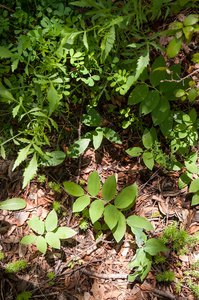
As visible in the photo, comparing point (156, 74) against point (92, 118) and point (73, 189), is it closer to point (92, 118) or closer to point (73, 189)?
point (92, 118)

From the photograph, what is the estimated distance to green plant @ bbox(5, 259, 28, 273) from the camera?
2.07 meters

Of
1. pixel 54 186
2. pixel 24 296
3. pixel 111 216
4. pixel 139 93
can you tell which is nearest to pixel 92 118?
pixel 139 93

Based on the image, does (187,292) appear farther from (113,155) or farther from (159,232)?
(113,155)

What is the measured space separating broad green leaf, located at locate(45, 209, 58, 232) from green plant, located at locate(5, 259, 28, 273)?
1.42 ft

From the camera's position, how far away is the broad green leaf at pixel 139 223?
1.98 m

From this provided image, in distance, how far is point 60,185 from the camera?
7.08ft

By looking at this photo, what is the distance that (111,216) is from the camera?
191 centimetres

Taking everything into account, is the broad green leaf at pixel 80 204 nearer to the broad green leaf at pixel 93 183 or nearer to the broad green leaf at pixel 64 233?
the broad green leaf at pixel 93 183

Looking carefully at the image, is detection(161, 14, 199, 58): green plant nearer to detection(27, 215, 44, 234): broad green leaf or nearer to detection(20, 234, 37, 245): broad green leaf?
detection(27, 215, 44, 234): broad green leaf

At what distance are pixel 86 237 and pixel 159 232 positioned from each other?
2.31 feet

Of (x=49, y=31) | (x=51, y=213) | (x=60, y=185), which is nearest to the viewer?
(x=49, y=31)

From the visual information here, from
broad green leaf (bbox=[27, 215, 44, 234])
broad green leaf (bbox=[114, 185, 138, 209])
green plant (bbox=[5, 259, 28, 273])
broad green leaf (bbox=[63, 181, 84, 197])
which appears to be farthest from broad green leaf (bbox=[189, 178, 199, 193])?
green plant (bbox=[5, 259, 28, 273])

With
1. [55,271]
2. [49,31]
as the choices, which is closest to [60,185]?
[55,271]

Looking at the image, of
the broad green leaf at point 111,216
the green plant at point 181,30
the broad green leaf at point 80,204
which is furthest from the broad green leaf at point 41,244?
the green plant at point 181,30
